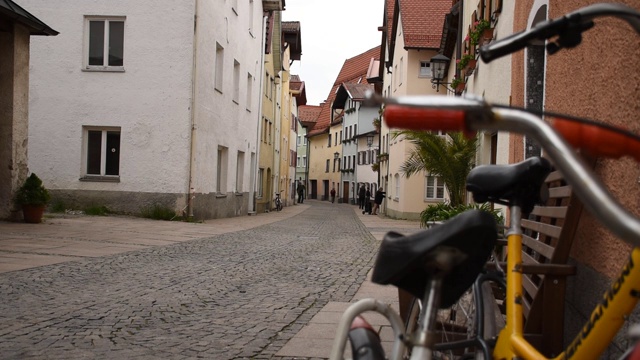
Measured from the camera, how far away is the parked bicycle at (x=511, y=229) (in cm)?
129

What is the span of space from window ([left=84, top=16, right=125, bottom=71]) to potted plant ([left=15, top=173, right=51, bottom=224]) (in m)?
5.53

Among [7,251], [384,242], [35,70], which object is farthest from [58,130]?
[384,242]

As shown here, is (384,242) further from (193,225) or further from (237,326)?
(193,225)

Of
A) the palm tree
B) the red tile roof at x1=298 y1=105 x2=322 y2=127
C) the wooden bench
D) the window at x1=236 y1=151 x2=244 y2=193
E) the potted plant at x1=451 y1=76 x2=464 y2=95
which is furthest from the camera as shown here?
the red tile roof at x1=298 y1=105 x2=322 y2=127

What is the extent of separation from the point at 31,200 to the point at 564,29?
13736mm

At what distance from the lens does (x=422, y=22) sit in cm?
3048

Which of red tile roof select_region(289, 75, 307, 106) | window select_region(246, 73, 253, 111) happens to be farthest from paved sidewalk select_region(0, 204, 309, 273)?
red tile roof select_region(289, 75, 307, 106)

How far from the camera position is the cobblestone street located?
4668 millimetres

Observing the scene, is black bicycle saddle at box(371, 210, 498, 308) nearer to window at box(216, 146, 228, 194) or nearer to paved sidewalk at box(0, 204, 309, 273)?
paved sidewalk at box(0, 204, 309, 273)

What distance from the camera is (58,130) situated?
18.1m

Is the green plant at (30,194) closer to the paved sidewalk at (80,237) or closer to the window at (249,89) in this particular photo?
the paved sidewalk at (80,237)

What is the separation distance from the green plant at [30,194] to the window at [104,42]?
549 centimetres

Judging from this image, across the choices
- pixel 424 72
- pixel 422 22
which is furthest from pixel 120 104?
pixel 422 22

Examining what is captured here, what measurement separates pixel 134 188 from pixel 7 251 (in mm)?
8757
